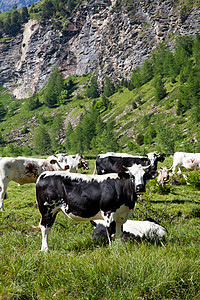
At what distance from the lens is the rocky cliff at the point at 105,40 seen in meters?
136

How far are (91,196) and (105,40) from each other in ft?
581

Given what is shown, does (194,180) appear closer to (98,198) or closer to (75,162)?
(75,162)

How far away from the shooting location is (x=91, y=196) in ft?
18.0

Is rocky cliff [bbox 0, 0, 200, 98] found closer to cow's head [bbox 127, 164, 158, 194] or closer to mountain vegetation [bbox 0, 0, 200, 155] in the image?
mountain vegetation [bbox 0, 0, 200, 155]

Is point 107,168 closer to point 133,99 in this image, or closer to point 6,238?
point 6,238

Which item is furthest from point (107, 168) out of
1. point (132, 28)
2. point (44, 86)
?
point (44, 86)

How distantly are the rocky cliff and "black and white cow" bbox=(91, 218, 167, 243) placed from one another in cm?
14054

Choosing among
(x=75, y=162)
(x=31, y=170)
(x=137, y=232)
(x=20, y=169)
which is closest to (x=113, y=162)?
(x=75, y=162)

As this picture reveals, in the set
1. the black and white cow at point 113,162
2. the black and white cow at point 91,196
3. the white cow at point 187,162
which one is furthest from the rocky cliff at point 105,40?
the black and white cow at point 91,196

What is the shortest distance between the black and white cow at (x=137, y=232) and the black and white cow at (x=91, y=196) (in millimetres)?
606

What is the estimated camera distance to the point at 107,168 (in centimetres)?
1305

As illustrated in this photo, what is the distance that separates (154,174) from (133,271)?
2940 mm

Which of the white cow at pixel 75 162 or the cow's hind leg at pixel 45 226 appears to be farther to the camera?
the white cow at pixel 75 162

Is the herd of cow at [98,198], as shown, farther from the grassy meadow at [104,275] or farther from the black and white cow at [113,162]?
the black and white cow at [113,162]
